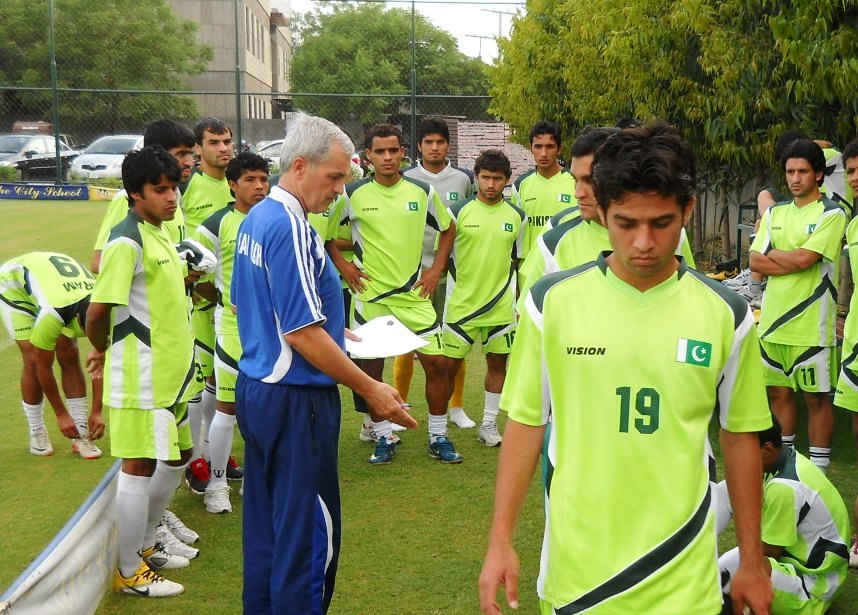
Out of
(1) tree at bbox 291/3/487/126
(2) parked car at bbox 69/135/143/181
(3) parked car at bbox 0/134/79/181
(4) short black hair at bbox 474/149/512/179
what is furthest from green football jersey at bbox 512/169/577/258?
(3) parked car at bbox 0/134/79/181

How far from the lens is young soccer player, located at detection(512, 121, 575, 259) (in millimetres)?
7883

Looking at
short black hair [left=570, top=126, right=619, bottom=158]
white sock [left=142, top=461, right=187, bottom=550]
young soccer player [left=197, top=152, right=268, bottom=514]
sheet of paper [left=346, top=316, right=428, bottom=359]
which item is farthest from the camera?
young soccer player [left=197, top=152, right=268, bottom=514]

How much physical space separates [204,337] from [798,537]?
382 centimetres

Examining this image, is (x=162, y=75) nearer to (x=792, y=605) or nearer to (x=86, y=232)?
(x=86, y=232)

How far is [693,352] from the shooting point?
95.0 inches

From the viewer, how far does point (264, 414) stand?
3.64 meters

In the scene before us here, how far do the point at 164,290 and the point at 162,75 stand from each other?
104 ft

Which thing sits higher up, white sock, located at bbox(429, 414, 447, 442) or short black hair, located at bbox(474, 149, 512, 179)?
short black hair, located at bbox(474, 149, 512, 179)

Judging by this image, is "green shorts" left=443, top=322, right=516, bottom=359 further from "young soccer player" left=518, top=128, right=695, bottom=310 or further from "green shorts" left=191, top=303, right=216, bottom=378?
"young soccer player" left=518, top=128, right=695, bottom=310

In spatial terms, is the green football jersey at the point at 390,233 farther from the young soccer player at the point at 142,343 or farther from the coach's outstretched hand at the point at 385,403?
the coach's outstretched hand at the point at 385,403

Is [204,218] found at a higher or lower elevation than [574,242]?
lower

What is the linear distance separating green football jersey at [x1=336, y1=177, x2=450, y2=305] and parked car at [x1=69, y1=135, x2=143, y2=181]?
1935 centimetres

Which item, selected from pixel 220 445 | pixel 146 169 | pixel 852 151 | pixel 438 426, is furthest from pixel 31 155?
pixel 852 151

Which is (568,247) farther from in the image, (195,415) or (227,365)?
(195,415)
